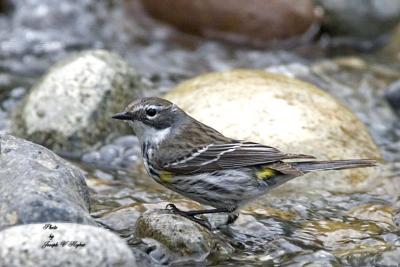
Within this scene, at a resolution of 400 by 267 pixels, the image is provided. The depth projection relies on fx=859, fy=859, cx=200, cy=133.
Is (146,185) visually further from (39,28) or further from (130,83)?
(39,28)

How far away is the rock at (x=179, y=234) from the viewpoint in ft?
19.7

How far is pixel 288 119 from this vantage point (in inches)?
329

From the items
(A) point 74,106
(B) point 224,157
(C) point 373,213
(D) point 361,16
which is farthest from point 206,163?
(D) point 361,16

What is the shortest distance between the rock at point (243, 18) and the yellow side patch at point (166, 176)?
6.43 metres

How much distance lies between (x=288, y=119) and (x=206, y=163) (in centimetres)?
188

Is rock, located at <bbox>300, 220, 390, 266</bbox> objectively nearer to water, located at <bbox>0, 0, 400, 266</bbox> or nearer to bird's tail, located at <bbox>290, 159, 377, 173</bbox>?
water, located at <bbox>0, 0, 400, 266</bbox>

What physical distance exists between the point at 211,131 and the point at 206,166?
1.48ft

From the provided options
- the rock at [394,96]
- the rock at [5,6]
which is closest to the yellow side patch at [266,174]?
the rock at [394,96]

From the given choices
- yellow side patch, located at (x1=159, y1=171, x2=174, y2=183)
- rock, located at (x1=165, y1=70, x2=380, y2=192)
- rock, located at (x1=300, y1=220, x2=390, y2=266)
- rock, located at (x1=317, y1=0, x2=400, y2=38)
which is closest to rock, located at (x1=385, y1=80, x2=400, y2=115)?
rock, located at (x1=165, y1=70, x2=380, y2=192)

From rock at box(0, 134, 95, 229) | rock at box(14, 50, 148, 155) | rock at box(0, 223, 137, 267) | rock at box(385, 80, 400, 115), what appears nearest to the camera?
rock at box(0, 223, 137, 267)

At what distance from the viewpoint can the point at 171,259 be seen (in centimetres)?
598

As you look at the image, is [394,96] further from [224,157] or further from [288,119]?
[224,157]

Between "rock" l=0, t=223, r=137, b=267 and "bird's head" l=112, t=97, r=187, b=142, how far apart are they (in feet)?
5.63

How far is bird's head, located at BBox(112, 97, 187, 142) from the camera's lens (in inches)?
264
